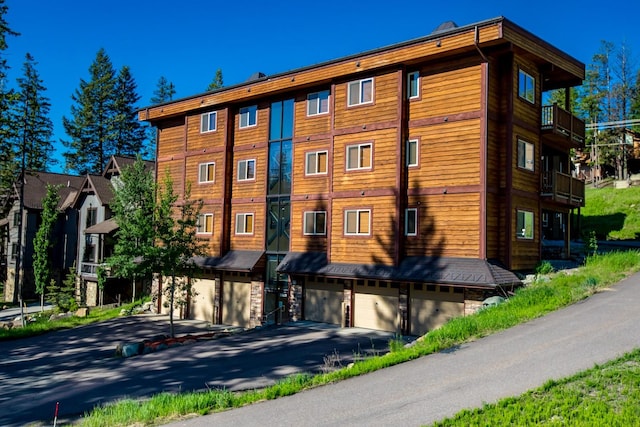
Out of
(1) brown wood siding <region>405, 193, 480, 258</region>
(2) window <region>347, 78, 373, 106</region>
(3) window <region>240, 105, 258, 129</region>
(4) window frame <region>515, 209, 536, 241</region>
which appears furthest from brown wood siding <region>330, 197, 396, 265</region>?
(3) window <region>240, 105, 258, 129</region>

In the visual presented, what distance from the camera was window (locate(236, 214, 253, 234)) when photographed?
27062 millimetres

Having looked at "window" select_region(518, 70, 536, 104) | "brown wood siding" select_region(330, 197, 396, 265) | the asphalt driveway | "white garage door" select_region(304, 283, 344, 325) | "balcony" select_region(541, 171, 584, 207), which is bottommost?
the asphalt driveway

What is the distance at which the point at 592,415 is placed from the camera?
7.96 meters

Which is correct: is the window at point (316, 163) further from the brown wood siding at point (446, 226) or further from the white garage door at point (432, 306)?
the white garage door at point (432, 306)

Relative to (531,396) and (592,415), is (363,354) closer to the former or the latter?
(531,396)

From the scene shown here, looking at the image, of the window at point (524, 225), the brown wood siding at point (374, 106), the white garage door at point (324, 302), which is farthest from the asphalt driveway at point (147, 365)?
the brown wood siding at point (374, 106)

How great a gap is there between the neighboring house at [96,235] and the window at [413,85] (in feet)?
75.8

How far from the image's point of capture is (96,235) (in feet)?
128

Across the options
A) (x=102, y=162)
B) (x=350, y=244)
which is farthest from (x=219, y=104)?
(x=102, y=162)

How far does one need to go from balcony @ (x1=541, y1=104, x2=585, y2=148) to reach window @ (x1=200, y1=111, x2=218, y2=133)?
16.6 meters

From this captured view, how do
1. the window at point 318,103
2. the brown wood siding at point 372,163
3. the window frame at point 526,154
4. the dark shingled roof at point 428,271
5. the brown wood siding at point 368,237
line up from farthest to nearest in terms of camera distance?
the window at point 318,103 → the brown wood siding at point 372,163 → the brown wood siding at point 368,237 → the window frame at point 526,154 → the dark shingled roof at point 428,271

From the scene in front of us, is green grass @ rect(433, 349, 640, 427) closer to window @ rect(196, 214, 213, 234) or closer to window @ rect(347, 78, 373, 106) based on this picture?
window @ rect(347, 78, 373, 106)

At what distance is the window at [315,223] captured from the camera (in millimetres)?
23742

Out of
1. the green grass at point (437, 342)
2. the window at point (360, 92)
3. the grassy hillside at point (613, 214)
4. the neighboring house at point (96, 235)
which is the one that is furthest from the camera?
the neighboring house at point (96, 235)
